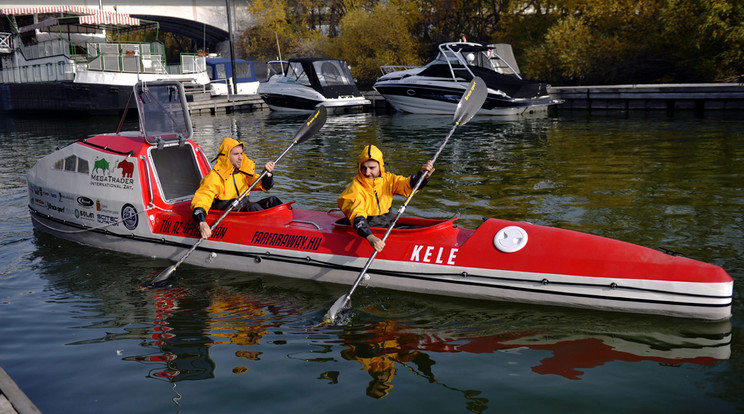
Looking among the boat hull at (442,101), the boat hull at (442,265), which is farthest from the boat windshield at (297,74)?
the boat hull at (442,265)

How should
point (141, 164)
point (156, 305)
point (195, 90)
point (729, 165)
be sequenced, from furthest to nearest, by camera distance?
1. point (195, 90)
2. point (729, 165)
3. point (141, 164)
4. point (156, 305)

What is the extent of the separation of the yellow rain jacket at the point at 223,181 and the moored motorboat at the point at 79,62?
23487 mm

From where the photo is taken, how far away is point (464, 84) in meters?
27.9

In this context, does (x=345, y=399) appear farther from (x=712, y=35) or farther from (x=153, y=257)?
(x=712, y=35)

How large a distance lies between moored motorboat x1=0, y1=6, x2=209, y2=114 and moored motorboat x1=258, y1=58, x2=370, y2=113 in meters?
6.22

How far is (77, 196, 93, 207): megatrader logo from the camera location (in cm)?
1016

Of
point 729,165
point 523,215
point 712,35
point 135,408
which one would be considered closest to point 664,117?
point 712,35

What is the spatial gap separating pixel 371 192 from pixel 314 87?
2551 cm

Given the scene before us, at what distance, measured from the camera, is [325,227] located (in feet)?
27.6

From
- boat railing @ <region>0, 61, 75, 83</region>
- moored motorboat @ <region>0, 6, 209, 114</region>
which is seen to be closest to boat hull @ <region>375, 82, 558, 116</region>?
moored motorboat @ <region>0, 6, 209, 114</region>

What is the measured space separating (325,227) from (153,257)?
302 centimetres

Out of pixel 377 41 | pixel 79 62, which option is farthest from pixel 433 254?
pixel 377 41

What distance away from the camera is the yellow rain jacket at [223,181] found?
870 cm

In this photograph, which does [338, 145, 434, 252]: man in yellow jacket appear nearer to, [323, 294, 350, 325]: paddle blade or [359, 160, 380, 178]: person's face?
[359, 160, 380, 178]: person's face
